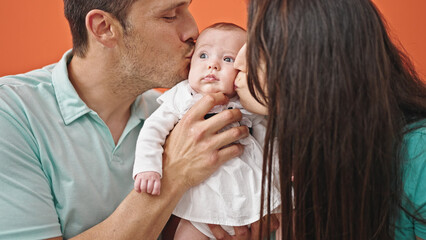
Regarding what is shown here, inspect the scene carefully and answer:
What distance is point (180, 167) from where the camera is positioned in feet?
4.76

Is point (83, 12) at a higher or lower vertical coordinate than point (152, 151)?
higher

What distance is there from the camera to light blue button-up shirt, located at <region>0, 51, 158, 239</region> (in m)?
1.31

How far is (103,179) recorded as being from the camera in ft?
5.04

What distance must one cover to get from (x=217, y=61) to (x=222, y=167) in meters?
0.36

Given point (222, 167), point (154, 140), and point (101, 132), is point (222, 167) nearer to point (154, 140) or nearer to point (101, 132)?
point (154, 140)

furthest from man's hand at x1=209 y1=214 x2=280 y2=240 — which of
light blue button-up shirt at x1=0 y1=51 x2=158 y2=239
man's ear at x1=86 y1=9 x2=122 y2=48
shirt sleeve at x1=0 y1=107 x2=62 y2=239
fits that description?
man's ear at x1=86 y1=9 x2=122 y2=48

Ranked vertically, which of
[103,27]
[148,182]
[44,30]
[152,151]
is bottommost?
[148,182]

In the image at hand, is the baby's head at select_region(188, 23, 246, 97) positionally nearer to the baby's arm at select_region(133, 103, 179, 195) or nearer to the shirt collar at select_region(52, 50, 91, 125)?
the baby's arm at select_region(133, 103, 179, 195)

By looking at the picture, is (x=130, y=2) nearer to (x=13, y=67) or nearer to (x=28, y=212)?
(x=28, y=212)

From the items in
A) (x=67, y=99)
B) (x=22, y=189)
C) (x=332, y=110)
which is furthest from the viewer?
(x=67, y=99)

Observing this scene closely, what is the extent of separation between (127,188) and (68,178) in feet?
0.75

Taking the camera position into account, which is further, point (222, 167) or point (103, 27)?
point (103, 27)

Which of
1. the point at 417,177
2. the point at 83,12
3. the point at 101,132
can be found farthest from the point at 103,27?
the point at 417,177

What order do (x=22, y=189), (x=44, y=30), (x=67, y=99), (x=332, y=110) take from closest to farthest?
(x=332, y=110) < (x=22, y=189) < (x=67, y=99) < (x=44, y=30)
